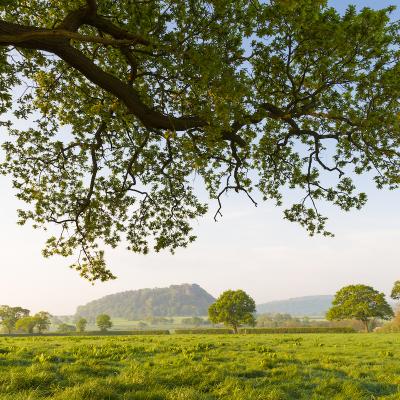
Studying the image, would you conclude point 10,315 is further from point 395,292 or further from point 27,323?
point 395,292

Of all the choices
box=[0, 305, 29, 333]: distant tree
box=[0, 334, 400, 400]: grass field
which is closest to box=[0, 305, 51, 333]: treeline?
box=[0, 305, 29, 333]: distant tree

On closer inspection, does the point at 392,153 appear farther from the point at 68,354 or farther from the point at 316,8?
the point at 68,354

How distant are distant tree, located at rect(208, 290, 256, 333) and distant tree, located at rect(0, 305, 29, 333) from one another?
68.0 m

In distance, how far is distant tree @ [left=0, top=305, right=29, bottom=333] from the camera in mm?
113125

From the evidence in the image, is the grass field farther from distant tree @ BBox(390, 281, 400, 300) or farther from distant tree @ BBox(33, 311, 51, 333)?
distant tree @ BBox(33, 311, 51, 333)

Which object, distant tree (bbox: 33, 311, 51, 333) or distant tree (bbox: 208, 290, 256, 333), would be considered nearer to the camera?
distant tree (bbox: 208, 290, 256, 333)

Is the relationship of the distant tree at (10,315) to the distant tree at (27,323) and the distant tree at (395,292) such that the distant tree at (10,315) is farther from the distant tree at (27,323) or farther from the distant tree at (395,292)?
the distant tree at (395,292)

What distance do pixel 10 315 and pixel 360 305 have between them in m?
→ 100

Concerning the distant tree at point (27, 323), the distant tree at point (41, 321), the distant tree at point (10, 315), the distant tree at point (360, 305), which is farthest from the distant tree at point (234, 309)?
the distant tree at point (10, 315)

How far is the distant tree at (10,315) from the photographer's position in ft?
371

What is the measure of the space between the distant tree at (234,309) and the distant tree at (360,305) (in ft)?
57.3

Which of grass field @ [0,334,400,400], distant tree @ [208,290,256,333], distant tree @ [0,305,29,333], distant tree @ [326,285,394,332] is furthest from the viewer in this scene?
distant tree @ [0,305,29,333]

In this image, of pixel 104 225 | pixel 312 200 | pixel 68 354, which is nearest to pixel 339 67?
pixel 312 200

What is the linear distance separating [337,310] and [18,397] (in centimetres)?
8350
